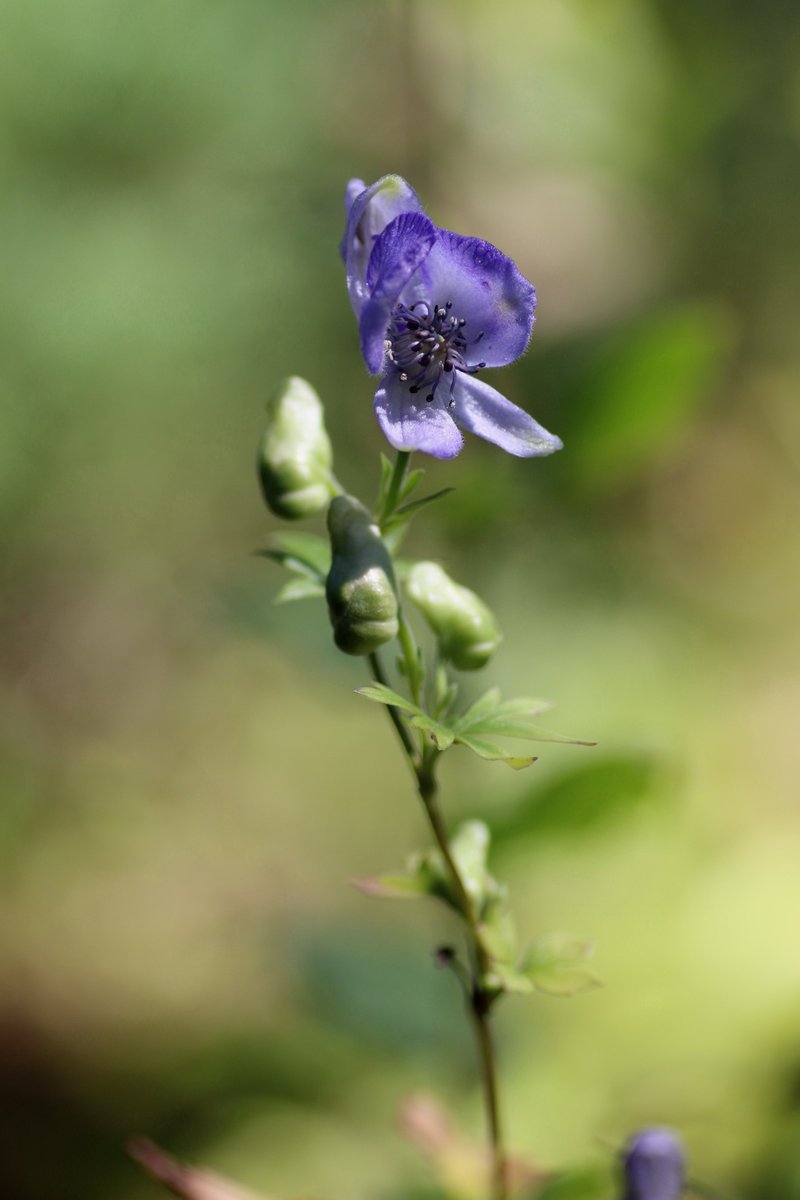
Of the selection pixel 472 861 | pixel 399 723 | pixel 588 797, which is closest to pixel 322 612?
pixel 588 797

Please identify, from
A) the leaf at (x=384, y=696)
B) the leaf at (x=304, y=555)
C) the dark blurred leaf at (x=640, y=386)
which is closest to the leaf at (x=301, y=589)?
the leaf at (x=304, y=555)

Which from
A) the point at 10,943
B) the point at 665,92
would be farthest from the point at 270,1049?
the point at 665,92

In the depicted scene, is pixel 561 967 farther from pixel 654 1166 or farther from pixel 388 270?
pixel 388 270

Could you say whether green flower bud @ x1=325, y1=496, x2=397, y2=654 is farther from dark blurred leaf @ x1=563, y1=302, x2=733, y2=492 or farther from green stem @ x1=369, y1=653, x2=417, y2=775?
dark blurred leaf @ x1=563, y1=302, x2=733, y2=492

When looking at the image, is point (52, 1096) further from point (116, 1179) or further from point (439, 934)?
point (439, 934)

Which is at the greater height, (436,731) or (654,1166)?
(436,731)

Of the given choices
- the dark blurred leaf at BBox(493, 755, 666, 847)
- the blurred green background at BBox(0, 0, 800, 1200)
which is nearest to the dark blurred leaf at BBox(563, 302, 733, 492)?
the blurred green background at BBox(0, 0, 800, 1200)
